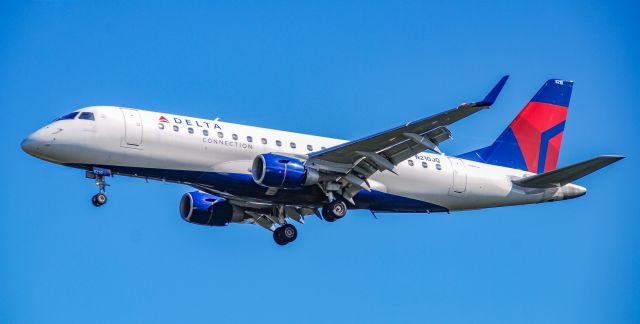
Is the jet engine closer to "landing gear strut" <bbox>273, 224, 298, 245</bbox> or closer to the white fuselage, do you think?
"landing gear strut" <bbox>273, 224, 298, 245</bbox>

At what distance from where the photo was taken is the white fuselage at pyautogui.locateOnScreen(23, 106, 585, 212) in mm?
42719

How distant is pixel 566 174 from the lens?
4703 centimetres

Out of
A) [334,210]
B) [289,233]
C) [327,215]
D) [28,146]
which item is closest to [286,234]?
[289,233]

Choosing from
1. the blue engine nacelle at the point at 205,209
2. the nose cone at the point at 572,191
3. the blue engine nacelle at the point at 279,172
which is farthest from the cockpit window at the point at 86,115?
the nose cone at the point at 572,191

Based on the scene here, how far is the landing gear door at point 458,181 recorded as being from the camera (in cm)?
4806

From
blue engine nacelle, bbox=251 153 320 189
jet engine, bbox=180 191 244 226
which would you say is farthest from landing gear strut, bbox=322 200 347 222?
jet engine, bbox=180 191 244 226

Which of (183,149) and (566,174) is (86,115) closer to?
(183,149)

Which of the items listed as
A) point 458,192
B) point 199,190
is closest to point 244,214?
point 199,190

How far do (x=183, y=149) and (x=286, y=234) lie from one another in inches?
289

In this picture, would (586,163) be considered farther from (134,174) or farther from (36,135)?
(36,135)

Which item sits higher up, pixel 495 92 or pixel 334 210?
pixel 495 92

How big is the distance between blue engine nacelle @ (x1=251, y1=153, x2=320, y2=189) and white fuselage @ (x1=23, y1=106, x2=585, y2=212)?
105 cm

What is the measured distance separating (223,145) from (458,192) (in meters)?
10.8

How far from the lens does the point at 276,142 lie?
149ft
